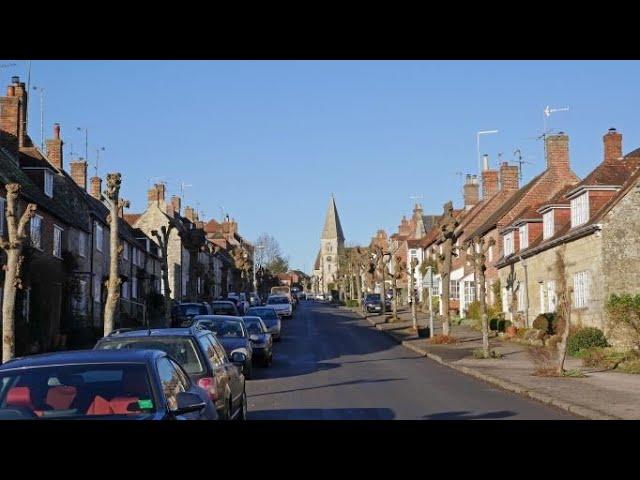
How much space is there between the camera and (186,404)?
A: 7.58 m

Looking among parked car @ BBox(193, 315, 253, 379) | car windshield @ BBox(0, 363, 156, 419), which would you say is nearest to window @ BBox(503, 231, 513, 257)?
parked car @ BBox(193, 315, 253, 379)

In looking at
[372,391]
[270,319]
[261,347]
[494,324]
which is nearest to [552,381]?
[372,391]

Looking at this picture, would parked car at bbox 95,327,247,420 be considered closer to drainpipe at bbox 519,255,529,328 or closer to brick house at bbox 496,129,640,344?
brick house at bbox 496,129,640,344

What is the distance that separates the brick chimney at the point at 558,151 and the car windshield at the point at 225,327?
96.3 feet

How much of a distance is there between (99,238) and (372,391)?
30355mm

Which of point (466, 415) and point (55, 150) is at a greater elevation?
point (55, 150)

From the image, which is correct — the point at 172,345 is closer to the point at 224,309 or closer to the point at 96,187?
the point at 224,309

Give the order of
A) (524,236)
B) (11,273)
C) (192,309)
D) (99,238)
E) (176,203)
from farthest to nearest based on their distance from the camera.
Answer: (176,203), (99,238), (524,236), (192,309), (11,273)

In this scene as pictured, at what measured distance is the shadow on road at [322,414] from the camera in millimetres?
14375

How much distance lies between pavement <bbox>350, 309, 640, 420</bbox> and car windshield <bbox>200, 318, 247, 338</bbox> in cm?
660

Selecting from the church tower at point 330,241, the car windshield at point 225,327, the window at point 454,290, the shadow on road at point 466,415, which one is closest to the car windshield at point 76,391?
the shadow on road at point 466,415

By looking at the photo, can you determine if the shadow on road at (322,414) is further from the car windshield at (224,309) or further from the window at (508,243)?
the window at (508,243)

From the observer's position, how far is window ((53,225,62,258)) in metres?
36.0
